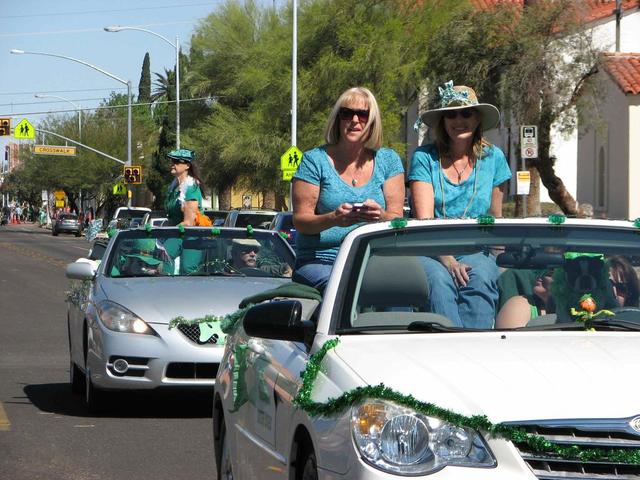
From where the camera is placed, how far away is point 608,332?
520cm

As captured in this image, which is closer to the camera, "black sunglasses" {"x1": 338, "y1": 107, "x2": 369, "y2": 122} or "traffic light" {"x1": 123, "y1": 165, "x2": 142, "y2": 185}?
"black sunglasses" {"x1": 338, "y1": 107, "x2": 369, "y2": 122}

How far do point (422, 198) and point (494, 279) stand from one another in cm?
157

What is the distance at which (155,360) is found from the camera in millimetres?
10469

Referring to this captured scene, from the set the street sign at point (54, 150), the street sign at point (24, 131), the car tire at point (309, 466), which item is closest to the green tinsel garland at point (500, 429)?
the car tire at point (309, 466)

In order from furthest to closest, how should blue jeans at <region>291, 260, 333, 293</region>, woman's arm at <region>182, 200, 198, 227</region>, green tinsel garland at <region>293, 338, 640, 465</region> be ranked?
1. woman's arm at <region>182, 200, 198, 227</region>
2. blue jeans at <region>291, 260, 333, 293</region>
3. green tinsel garland at <region>293, 338, 640, 465</region>

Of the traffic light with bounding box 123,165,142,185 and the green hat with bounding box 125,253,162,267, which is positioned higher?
the traffic light with bounding box 123,165,142,185

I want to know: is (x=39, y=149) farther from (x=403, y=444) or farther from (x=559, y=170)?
(x=403, y=444)

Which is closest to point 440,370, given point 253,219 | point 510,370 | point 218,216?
point 510,370

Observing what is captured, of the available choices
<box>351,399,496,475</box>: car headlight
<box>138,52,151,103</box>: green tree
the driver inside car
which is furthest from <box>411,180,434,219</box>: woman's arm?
<box>138,52,151,103</box>: green tree

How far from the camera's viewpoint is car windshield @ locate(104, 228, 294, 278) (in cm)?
1164

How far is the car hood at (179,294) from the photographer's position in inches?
414

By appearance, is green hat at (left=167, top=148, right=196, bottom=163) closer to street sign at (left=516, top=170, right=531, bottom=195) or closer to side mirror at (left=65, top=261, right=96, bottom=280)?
side mirror at (left=65, top=261, right=96, bottom=280)

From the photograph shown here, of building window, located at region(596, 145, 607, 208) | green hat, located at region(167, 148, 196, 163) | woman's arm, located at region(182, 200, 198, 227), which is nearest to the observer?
woman's arm, located at region(182, 200, 198, 227)

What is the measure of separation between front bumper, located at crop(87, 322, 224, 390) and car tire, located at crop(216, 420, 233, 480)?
3.54m
